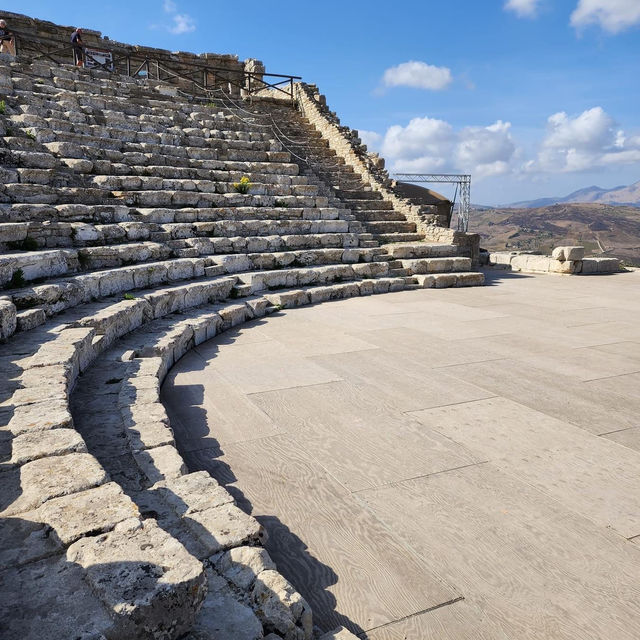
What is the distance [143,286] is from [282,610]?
22.0 ft

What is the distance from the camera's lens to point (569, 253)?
Result: 1399 cm

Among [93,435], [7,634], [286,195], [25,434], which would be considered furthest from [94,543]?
[286,195]

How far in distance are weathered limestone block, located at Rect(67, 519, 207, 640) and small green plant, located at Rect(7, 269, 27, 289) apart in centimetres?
499

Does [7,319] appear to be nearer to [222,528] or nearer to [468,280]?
[222,528]

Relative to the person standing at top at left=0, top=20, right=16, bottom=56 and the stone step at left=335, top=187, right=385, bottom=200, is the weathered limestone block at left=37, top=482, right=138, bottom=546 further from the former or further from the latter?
the person standing at top at left=0, top=20, right=16, bottom=56

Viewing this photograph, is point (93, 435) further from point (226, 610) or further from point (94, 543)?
point (226, 610)

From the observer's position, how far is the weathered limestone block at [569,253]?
46.0 feet

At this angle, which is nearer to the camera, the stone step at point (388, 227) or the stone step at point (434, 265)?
the stone step at point (434, 265)

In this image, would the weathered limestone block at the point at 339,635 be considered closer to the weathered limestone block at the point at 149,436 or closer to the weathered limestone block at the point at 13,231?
the weathered limestone block at the point at 149,436

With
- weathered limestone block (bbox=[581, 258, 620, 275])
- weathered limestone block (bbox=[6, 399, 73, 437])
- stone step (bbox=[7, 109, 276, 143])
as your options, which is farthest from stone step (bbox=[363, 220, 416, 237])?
weathered limestone block (bbox=[6, 399, 73, 437])

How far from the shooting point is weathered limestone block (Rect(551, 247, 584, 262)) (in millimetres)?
14008

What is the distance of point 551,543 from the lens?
2.87 metres

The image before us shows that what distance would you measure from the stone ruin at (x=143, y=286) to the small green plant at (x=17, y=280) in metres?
0.02

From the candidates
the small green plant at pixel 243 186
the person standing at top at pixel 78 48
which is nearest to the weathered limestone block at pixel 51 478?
the small green plant at pixel 243 186
